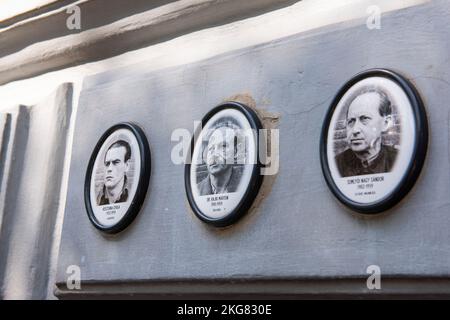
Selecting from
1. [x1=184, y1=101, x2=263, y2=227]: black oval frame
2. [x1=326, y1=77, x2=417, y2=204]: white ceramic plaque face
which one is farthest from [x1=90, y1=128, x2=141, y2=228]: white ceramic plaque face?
[x1=326, y1=77, x2=417, y2=204]: white ceramic plaque face

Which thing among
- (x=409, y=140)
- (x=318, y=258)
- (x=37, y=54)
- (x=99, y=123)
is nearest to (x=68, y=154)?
(x=99, y=123)

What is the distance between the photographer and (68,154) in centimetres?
206

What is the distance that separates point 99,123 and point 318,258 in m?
0.90

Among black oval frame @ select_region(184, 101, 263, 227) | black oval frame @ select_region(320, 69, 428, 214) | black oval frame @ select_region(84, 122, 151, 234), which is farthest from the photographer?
black oval frame @ select_region(84, 122, 151, 234)

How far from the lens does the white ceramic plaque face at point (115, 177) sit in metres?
1.74

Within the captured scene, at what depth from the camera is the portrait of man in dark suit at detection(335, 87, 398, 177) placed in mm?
1307

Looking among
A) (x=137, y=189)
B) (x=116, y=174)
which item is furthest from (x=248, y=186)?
(x=116, y=174)

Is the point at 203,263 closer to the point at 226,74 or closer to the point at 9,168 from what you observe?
the point at 226,74

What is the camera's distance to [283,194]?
1.43 metres

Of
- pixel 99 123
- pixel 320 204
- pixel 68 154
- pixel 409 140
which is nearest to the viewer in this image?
pixel 409 140

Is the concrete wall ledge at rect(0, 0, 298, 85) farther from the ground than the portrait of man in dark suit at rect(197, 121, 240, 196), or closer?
farther from the ground

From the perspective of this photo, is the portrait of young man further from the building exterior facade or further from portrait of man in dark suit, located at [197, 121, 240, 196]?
portrait of man in dark suit, located at [197, 121, 240, 196]

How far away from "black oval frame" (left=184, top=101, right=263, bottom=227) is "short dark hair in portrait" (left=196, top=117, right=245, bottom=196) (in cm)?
3

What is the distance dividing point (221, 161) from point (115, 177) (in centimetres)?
38
